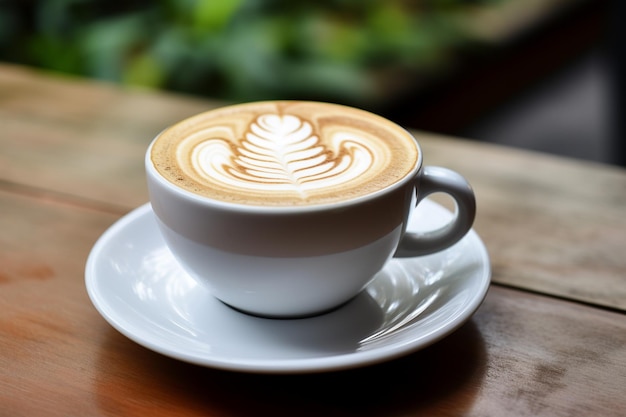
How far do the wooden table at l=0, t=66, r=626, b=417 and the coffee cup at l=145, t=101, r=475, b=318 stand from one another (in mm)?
61

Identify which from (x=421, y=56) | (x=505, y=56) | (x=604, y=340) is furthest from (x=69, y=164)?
(x=505, y=56)

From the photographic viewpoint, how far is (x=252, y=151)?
1.71 feet

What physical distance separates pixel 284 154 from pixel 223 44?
4.55 feet

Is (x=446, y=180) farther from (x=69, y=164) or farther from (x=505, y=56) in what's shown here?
(x=505, y=56)

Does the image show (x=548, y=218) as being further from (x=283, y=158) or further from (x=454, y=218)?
(x=283, y=158)

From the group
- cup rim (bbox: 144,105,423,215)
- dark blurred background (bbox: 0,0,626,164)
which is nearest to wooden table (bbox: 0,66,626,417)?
cup rim (bbox: 144,105,423,215)

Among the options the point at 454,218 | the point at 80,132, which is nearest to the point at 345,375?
the point at 454,218

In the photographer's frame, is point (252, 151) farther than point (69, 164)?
No

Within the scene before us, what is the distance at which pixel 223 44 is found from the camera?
1838 millimetres

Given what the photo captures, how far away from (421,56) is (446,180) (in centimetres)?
159

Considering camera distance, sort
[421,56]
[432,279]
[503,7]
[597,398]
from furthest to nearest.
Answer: [503,7]
[421,56]
[432,279]
[597,398]

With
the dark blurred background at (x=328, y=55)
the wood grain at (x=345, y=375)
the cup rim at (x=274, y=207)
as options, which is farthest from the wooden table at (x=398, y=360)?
the dark blurred background at (x=328, y=55)

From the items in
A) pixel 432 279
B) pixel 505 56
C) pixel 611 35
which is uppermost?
pixel 432 279

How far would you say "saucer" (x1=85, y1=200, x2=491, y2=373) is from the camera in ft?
1.43
